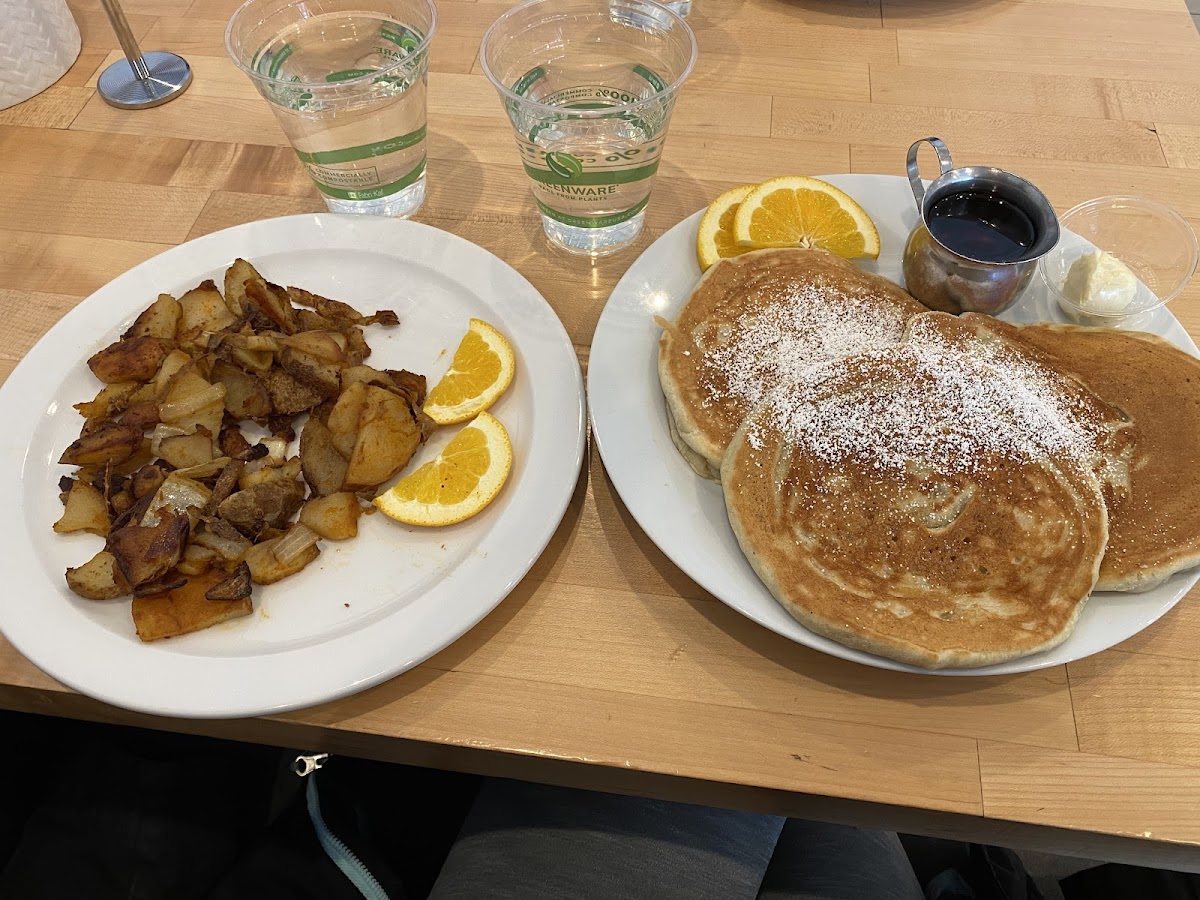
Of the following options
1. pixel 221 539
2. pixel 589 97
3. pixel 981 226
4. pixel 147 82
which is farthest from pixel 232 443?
pixel 981 226

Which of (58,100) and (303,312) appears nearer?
(303,312)

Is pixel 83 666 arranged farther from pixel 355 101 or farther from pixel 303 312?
pixel 355 101

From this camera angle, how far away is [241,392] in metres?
1.24

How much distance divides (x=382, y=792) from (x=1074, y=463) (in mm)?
1286

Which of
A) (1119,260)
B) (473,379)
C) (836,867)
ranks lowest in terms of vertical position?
(836,867)

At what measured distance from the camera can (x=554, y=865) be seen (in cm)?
126

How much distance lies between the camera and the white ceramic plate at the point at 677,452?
100cm

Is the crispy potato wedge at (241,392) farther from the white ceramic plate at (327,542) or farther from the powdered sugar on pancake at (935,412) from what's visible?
the powdered sugar on pancake at (935,412)

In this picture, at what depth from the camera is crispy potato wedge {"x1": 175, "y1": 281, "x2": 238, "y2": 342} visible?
4.39ft

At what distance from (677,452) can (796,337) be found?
0.81 ft

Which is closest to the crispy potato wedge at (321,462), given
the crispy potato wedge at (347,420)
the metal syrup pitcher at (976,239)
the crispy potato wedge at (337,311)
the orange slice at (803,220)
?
the crispy potato wedge at (347,420)

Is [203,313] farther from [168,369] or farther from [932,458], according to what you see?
[932,458]

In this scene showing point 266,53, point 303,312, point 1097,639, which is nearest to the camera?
point 1097,639

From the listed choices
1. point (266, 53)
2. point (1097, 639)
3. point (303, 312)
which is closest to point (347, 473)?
point (303, 312)
